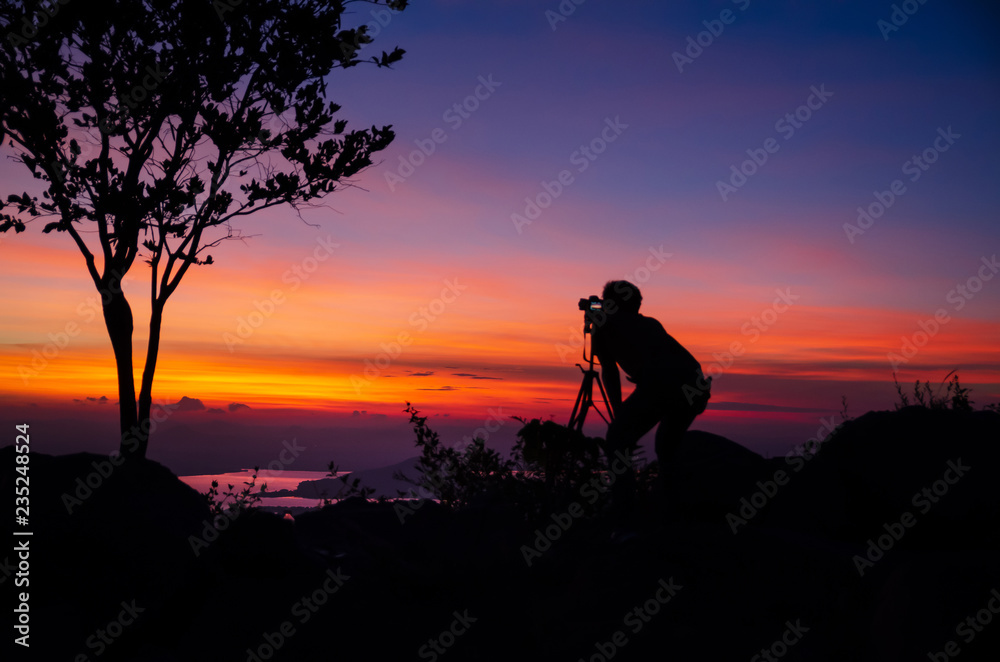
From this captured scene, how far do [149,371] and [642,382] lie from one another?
7.11 meters

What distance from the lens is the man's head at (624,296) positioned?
7766 millimetres

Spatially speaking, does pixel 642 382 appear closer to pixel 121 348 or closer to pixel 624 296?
pixel 624 296

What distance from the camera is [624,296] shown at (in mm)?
7777

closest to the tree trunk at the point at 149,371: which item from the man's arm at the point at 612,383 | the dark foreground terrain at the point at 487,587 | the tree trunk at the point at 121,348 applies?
the tree trunk at the point at 121,348

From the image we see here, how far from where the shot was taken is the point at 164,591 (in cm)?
591

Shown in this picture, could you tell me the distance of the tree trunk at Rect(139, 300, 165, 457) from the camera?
999 centimetres

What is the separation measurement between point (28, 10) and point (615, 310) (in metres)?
8.45

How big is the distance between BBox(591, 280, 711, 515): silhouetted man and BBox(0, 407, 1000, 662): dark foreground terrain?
2.55ft

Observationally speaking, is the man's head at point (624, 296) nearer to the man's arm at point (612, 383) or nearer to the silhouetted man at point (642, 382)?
the silhouetted man at point (642, 382)

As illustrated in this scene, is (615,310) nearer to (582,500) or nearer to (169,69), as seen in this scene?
(582,500)

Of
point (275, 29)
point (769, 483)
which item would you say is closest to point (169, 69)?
point (275, 29)

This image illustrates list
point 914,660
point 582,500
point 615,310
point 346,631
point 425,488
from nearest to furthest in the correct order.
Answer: point 914,660, point 346,631, point 615,310, point 582,500, point 425,488

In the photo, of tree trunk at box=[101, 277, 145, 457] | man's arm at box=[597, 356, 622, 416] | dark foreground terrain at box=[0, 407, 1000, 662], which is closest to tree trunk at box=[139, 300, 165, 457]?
tree trunk at box=[101, 277, 145, 457]

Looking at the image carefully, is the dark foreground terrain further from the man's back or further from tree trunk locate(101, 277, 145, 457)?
tree trunk locate(101, 277, 145, 457)
